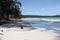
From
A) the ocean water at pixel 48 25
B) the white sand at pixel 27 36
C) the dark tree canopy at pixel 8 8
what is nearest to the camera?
the white sand at pixel 27 36

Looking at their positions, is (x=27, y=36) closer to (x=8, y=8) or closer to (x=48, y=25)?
(x=48, y=25)

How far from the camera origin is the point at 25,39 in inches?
316

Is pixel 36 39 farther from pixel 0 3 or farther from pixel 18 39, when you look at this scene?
pixel 0 3

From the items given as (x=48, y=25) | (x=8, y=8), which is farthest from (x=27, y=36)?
(x=8, y=8)

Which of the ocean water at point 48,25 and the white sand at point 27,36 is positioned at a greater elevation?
the white sand at point 27,36

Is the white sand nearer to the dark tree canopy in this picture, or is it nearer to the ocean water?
the ocean water

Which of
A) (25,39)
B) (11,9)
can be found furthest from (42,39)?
(11,9)

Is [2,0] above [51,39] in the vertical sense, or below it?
above

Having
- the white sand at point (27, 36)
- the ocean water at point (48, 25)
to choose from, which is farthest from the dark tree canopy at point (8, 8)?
A: the white sand at point (27, 36)

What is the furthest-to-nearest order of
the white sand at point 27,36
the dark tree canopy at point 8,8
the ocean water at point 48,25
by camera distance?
the dark tree canopy at point 8,8 < the ocean water at point 48,25 < the white sand at point 27,36

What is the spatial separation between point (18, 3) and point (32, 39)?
940 inches

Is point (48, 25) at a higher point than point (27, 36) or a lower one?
lower

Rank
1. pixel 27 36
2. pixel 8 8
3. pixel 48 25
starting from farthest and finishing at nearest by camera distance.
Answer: pixel 8 8
pixel 48 25
pixel 27 36

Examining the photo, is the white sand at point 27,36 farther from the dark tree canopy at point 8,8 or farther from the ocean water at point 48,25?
the dark tree canopy at point 8,8
